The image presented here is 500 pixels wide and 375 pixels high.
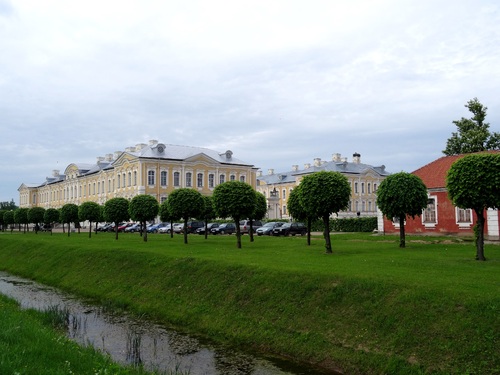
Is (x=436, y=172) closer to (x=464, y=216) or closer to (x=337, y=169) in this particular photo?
(x=464, y=216)

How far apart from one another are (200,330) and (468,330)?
7.60m

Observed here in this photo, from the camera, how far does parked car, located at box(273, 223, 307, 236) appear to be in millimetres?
44750

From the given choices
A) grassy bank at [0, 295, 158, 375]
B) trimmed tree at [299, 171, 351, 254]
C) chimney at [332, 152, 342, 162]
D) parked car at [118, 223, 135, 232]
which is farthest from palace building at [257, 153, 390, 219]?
grassy bank at [0, 295, 158, 375]

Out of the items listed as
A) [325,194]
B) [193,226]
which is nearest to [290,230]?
[193,226]

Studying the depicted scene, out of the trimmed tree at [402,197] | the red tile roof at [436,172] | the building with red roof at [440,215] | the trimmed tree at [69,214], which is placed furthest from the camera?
the trimmed tree at [69,214]

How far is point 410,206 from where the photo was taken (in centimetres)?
2575

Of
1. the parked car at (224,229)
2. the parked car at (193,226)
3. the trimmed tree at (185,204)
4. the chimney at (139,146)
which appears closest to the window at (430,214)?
the trimmed tree at (185,204)

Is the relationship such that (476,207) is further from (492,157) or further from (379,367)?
(379,367)

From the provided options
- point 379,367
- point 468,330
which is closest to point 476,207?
point 468,330

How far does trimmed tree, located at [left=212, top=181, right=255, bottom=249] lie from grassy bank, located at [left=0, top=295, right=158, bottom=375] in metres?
16.8

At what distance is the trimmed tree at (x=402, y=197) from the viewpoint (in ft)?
84.5

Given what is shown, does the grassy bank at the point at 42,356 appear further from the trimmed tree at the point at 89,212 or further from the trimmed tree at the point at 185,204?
the trimmed tree at the point at 89,212

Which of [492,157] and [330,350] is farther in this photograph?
[492,157]

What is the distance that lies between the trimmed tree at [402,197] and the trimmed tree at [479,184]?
7.44m
